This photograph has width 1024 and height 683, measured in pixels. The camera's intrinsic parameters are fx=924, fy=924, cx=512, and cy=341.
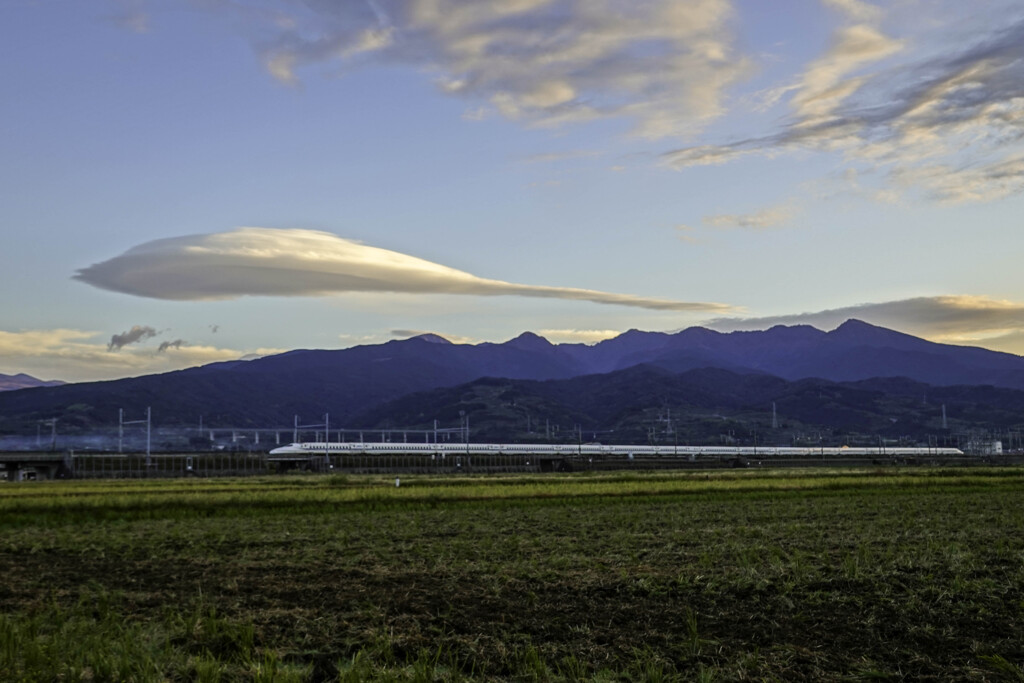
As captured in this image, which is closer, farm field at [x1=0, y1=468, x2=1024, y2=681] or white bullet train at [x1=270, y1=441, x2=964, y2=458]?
farm field at [x1=0, y1=468, x2=1024, y2=681]

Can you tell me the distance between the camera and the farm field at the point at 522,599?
12.9 m

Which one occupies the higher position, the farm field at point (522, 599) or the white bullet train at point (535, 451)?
the farm field at point (522, 599)

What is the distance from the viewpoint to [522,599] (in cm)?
1791

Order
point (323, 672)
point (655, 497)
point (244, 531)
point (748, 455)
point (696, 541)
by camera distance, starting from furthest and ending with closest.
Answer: point (748, 455), point (655, 497), point (244, 531), point (696, 541), point (323, 672)

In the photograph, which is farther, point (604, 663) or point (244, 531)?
point (244, 531)

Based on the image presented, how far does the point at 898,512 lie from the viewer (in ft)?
125

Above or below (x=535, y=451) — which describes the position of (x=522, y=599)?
above

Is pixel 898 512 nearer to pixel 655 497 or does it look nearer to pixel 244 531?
pixel 655 497

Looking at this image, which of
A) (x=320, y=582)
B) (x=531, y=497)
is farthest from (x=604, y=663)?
(x=531, y=497)

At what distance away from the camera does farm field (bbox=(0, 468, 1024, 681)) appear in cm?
1290

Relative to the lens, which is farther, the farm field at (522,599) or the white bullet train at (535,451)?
the white bullet train at (535,451)

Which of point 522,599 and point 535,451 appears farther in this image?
point 535,451

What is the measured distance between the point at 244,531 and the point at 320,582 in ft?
43.6

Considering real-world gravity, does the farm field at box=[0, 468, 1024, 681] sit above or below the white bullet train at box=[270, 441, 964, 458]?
above
